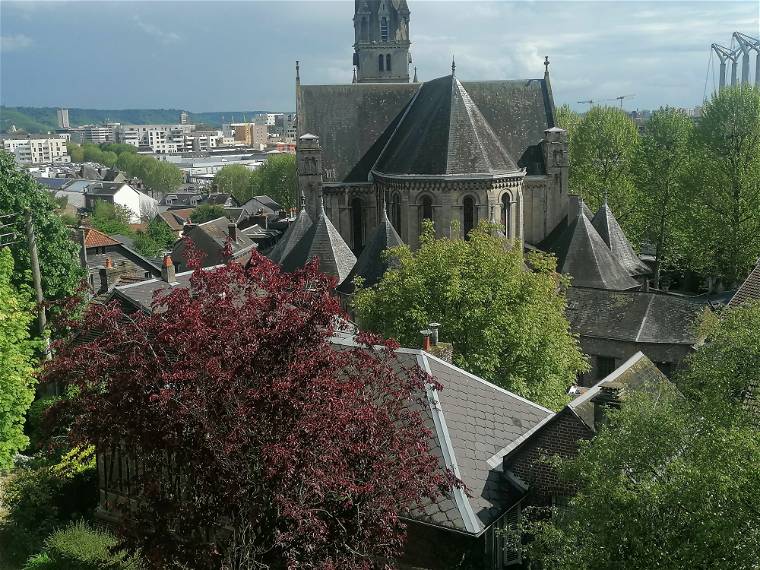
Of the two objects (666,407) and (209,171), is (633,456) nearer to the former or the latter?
(666,407)

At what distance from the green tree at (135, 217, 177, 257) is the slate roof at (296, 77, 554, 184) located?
31.1 meters

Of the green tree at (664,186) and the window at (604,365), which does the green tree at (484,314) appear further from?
the green tree at (664,186)

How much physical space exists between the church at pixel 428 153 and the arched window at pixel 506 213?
0.05 metres

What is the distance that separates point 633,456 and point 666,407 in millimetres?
1136

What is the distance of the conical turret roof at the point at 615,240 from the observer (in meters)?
40.9

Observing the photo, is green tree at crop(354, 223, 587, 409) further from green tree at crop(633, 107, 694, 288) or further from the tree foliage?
green tree at crop(633, 107, 694, 288)

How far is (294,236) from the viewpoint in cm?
4003

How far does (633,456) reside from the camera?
429 inches

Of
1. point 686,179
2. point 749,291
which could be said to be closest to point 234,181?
point 686,179

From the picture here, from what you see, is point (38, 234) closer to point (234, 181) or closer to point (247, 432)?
point (247, 432)

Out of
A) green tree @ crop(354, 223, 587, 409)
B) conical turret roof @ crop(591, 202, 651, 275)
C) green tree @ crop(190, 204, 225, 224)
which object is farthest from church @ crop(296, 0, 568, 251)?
green tree @ crop(190, 204, 225, 224)

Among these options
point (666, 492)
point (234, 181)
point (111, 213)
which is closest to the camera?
point (666, 492)

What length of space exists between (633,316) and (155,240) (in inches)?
2096

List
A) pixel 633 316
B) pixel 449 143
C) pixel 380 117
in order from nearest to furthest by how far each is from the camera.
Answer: pixel 633 316 → pixel 449 143 → pixel 380 117
